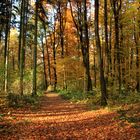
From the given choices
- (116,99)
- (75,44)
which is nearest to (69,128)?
(116,99)

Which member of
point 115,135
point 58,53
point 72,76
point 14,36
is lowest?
point 115,135

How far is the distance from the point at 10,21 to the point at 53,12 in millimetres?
18905

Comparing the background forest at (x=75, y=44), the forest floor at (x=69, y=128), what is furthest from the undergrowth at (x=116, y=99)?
the forest floor at (x=69, y=128)

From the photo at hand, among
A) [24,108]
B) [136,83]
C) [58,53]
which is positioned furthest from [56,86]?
[24,108]

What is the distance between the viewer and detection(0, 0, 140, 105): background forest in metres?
24.3

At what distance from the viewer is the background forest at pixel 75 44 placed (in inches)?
956

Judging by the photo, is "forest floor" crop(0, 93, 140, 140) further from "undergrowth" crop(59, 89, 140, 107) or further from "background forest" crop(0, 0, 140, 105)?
"background forest" crop(0, 0, 140, 105)

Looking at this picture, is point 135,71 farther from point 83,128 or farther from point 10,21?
point 83,128

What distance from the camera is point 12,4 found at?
28016 millimetres

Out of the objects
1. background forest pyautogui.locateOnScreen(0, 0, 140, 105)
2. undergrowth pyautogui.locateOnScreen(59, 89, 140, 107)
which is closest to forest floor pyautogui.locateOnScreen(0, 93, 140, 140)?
undergrowth pyautogui.locateOnScreen(59, 89, 140, 107)

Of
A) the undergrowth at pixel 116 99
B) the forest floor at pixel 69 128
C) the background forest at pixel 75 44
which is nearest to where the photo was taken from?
the forest floor at pixel 69 128

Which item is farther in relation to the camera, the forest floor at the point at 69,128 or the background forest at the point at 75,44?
the background forest at the point at 75,44

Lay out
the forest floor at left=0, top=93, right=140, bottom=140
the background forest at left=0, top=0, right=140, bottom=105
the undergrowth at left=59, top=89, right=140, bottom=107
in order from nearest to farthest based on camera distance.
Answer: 1. the forest floor at left=0, top=93, right=140, bottom=140
2. the undergrowth at left=59, top=89, right=140, bottom=107
3. the background forest at left=0, top=0, right=140, bottom=105

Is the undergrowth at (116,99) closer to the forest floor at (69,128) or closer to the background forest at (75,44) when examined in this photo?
the background forest at (75,44)
